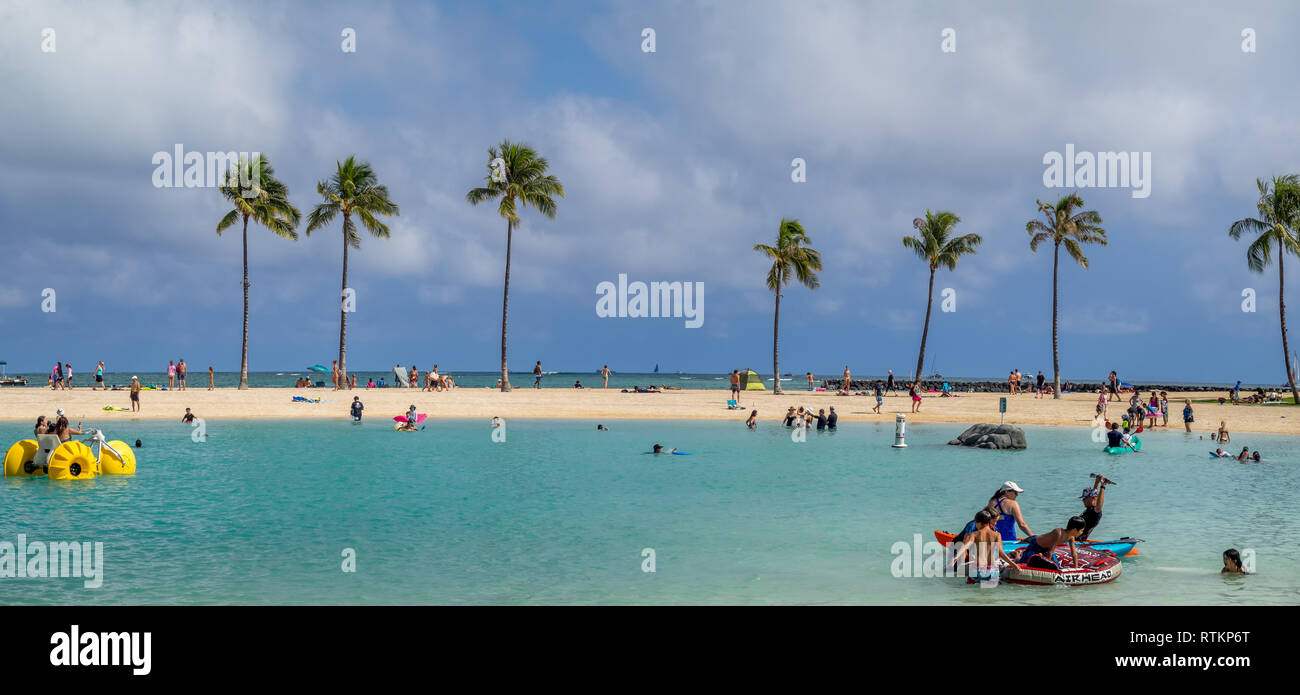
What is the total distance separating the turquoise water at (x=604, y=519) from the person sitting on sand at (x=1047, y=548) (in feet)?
1.48

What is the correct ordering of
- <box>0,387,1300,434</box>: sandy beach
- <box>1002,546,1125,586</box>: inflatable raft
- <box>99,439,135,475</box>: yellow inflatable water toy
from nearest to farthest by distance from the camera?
<box>1002,546,1125,586</box>: inflatable raft, <box>99,439,135,475</box>: yellow inflatable water toy, <box>0,387,1300,434</box>: sandy beach

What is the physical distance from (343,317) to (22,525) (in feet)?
150

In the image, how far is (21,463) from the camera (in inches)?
980

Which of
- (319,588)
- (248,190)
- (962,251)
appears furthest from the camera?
(962,251)

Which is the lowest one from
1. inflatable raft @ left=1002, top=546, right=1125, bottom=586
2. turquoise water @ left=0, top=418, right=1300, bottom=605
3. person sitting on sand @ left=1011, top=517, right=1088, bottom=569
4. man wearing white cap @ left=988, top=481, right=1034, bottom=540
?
turquoise water @ left=0, top=418, right=1300, bottom=605

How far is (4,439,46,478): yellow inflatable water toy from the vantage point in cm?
2480

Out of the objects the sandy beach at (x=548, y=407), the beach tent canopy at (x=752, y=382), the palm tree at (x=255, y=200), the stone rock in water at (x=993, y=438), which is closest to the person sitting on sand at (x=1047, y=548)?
the stone rock in water at (x=993, y=438)

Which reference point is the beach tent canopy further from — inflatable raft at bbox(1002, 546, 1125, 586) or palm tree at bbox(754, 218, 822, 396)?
inflatable raft at bbox(1002, 546, 1125, 586)

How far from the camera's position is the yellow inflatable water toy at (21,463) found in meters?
24.8

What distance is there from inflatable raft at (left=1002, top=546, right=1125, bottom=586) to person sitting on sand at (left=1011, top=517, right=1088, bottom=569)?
75 mm

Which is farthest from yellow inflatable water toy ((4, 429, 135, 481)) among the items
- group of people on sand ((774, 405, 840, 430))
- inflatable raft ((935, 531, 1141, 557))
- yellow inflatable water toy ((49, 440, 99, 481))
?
group of people on sand ((774, 405, 840, 430))
